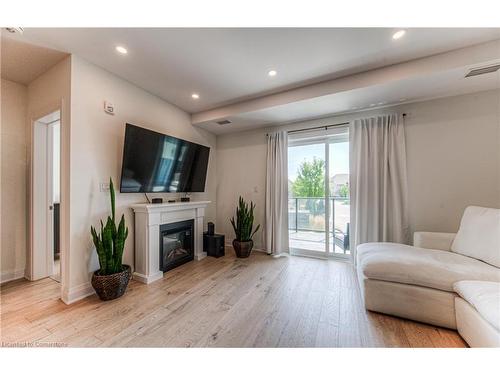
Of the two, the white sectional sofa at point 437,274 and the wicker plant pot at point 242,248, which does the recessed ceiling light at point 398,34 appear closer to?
the white sectional sofa at point 437,274

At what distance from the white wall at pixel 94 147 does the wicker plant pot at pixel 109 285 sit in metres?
0.28

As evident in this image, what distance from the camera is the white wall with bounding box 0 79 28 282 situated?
2.36m

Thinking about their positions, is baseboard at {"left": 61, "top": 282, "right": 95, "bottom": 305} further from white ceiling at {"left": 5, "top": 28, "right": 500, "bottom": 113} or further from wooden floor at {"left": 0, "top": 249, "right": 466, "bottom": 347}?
white ceiling at {"left": 5, "top": 28, "right": 500, "bottom": 113}

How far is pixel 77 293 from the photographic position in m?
2.00

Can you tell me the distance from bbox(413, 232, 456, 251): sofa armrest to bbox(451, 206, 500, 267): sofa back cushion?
58 mm

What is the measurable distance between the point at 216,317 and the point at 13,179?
10.3ft

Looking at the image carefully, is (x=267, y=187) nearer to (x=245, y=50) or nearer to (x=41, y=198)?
(x=245, y=50)

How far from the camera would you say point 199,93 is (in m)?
2.79

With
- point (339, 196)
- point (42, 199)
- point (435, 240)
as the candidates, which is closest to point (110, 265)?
point (42, 199)

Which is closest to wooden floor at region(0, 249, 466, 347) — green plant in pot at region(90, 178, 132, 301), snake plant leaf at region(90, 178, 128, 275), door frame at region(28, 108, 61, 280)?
green plant in pot at region(90, 178, 132, 301)

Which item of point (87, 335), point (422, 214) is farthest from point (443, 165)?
point (87, 335)

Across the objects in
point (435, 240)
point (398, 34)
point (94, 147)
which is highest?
point (398, 34)

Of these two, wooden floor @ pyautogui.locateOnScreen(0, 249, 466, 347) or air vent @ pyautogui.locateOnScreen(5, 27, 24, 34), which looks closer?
wooden floor @ pyautogui.locateOnScreen(0, 249, 466, 347)

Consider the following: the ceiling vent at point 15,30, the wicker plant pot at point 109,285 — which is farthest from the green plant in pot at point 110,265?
the ceiling vent at point 15,30
